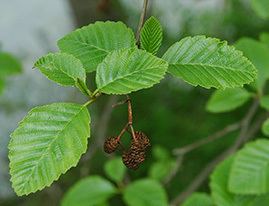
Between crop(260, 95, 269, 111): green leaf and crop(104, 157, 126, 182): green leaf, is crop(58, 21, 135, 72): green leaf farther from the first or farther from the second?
crop(104, 157, 126, 182): green leaf

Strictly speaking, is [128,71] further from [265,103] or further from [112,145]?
[265,103]


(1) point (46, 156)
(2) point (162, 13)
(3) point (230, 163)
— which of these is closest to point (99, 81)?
(1) point (46, 156)

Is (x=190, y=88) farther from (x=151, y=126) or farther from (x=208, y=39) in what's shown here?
(x=208, y=39)

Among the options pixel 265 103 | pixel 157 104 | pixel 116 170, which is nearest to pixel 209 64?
pixel 265 103

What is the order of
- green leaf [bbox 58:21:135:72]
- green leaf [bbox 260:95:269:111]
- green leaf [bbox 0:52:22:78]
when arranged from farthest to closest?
1. green leaf [bbox 0:52:22:78]
2. green leaf [bbox 260:95:269:111]
3. green leaf [bbox 58:21:135:72]

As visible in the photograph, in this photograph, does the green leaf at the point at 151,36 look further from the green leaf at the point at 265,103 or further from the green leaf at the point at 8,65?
the green leaf at the point at 8,65

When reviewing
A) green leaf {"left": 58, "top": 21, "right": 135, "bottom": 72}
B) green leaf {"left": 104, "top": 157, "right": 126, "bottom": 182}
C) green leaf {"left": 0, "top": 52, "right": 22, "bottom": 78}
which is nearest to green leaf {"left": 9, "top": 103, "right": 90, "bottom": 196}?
green leaf {"left": 58, "top": 21, "right": 135, "bottom": 72}
